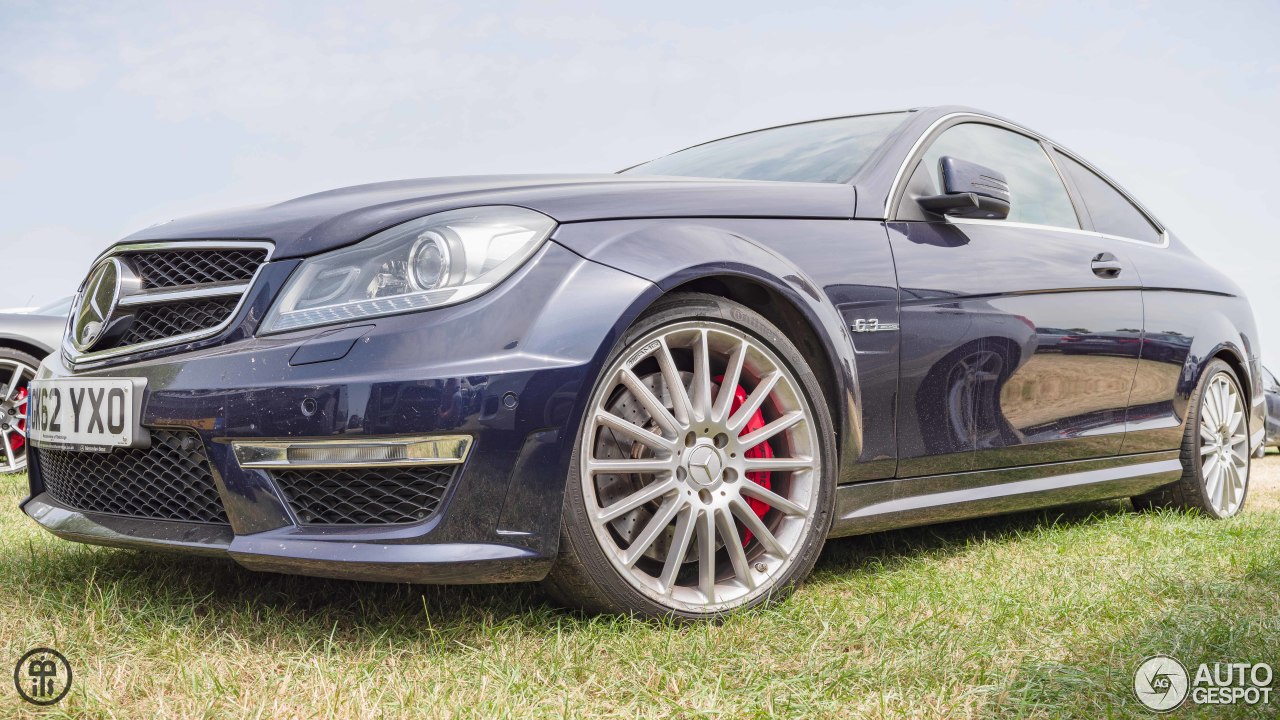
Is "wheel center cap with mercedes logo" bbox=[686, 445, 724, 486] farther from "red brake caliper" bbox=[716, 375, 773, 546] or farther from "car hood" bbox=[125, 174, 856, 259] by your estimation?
"car hood" bbox=[125, 174, 856, 259]

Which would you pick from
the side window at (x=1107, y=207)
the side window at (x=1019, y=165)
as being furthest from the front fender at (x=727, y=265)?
the side window at (x=1107, y=207)

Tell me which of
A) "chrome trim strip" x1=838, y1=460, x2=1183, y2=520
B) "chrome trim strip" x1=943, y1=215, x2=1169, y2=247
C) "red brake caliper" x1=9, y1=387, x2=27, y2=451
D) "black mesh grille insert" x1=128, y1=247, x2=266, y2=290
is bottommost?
"red brake caliper" x1=9, y1=387, x2=27, y2=451

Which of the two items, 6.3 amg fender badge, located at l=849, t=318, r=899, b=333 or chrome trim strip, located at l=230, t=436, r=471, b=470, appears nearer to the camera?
chrome trim strip, located at l=230, t=436, r=471, b=470

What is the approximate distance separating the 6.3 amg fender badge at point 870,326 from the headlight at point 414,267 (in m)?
0.91

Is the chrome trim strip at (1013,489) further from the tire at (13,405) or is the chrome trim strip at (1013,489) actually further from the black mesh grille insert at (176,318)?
the tire at (13,405)

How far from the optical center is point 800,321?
8.58ft

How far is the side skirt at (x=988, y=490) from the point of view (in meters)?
2.77

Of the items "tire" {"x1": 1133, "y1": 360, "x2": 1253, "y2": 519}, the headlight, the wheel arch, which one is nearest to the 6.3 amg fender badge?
the wheel arch

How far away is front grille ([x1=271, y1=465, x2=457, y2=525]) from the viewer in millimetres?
2055

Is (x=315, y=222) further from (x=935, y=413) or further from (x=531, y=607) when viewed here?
(x=935, y=413)

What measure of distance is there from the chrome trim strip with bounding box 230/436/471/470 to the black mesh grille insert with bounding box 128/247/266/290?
0.44 meters

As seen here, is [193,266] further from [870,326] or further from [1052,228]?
[1052,228]

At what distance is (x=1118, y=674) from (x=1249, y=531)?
2271mm

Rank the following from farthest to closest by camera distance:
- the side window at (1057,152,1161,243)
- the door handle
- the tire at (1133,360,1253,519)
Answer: the tire at (1133,360,1253,519)
the side window at (1057,152,1161,243)
the door handle
